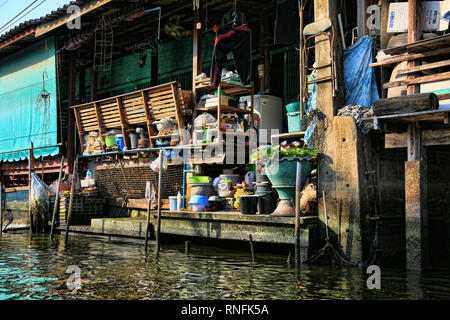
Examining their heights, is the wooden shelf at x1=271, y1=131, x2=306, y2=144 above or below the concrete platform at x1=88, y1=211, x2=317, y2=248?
above

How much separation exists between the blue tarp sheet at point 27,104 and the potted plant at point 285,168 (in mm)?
10813

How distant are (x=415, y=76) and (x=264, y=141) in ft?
17.5

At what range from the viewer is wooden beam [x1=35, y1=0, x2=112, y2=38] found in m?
15.3

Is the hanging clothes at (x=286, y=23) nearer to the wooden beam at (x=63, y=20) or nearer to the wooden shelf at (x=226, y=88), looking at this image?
the wooden shelf at (x=226, y=88)

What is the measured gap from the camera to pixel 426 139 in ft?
30.3

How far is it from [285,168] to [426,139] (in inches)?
105

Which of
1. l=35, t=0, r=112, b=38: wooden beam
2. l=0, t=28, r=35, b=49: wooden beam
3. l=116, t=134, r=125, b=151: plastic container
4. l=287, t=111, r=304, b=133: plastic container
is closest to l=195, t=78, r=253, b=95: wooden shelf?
l=287, t=111, r=304, b=133: plastic container

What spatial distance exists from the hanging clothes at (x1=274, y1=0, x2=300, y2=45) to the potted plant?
3255 millimetres

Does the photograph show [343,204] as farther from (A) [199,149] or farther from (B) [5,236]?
(B) [5,236]

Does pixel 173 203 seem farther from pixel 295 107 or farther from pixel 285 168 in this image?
pixel 285 168

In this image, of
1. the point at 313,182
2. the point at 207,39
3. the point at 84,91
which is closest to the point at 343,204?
the point at 313,182

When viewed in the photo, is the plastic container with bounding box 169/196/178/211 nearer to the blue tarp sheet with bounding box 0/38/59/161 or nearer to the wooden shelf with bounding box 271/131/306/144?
the wooden shelf with bounding box 271/131/306/144

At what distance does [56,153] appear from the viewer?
18.7m

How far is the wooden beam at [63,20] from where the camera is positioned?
15.3 metres
